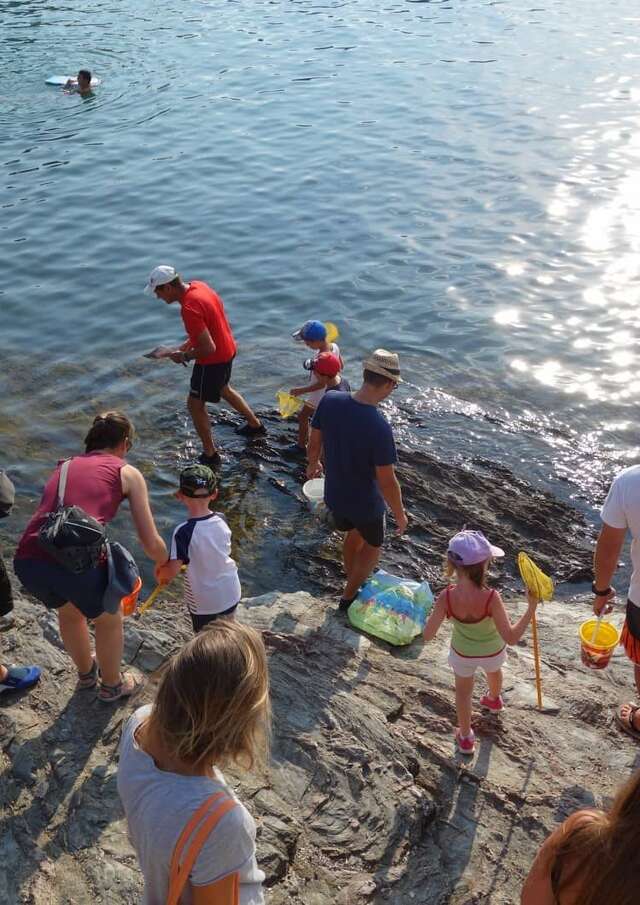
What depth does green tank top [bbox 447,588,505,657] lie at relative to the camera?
16.5 ft

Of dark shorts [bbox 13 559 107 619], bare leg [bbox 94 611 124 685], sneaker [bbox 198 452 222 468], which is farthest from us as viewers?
sneaker [bbox 198 452 222 468]

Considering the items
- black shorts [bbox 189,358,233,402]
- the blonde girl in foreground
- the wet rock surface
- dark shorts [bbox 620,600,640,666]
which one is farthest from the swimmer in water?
the blonde girl in foreground

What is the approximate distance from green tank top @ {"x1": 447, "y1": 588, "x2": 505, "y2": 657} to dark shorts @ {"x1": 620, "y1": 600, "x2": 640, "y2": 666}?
0.76 m

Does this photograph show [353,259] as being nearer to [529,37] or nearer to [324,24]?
[529,37]

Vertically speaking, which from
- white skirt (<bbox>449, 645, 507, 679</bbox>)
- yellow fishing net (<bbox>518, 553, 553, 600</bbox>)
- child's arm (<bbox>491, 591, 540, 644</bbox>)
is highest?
yellow fishing net (<bbox>518, 553, 553, 600</bbox>)

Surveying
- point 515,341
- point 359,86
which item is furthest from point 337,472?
point 359,86

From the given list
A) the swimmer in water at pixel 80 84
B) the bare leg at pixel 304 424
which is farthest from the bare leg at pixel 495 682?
the swimmer in water at pixel 80 84

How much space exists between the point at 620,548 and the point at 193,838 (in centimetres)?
326

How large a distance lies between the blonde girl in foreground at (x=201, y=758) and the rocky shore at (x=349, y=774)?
59.1 inches

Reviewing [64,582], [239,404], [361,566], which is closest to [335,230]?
[239,404]

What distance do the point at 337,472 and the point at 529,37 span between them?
2470 cm

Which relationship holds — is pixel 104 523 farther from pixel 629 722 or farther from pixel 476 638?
pixel 629 722

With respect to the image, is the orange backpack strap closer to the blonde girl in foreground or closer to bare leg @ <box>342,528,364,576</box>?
the blonde girl in foreground

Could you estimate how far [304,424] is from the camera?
378 inches
